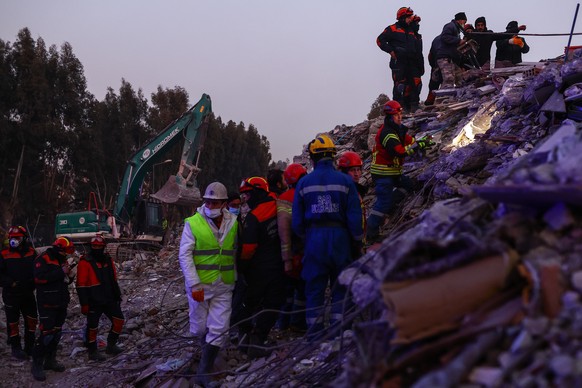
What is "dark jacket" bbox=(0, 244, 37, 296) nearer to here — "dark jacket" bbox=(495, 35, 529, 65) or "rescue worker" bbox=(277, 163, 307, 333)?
"rescue worker" bbox=(277, 163, 307, 333)

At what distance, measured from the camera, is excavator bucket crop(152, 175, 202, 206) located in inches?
587

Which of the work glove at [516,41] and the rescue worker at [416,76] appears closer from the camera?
the rescue worker at [416,76]

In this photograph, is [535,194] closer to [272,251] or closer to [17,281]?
[272,251]

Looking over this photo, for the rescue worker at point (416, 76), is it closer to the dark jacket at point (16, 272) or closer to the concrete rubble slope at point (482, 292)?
the dark jacket at point (16, 272)

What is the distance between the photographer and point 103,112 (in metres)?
37.0

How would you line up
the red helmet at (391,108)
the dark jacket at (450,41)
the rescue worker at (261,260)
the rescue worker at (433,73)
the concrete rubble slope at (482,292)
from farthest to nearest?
the rescue worker at (433,73) < the dark jacket at (450,41) < the red helmet at (391,108) < the rescue worker at (261,260) < the concrete rubble slope at (482,292)

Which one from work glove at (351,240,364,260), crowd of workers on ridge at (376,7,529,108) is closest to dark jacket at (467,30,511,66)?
crowd of workers on ridge at (376,7,529,108)

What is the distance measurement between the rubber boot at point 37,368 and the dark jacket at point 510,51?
11.0 metres

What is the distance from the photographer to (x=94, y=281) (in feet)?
26.5

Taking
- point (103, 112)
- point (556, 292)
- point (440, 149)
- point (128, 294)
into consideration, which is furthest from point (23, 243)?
point (103, 112)

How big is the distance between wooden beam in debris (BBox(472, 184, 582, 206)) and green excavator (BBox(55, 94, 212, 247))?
13.4 m

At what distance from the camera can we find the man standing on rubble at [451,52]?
11977 millimetres

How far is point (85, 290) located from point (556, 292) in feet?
22.9

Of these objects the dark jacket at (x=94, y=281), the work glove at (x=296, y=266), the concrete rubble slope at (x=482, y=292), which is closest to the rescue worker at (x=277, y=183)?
the work glove at (x=296, y=266)
